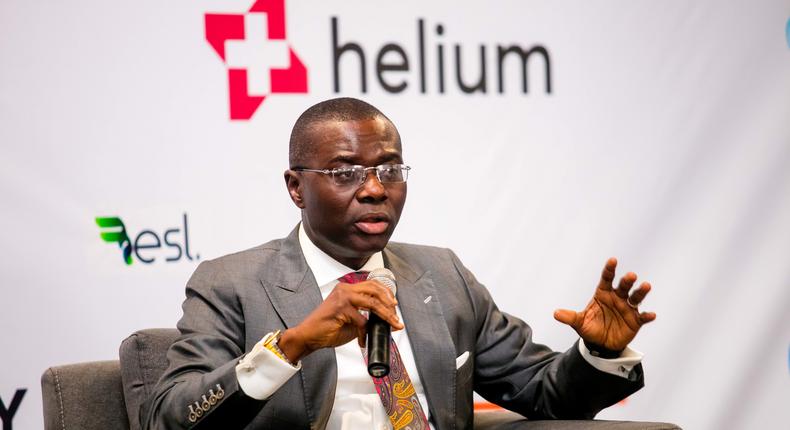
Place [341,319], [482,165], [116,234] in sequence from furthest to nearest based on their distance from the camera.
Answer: [482,165]
[116,234]
[341,319]

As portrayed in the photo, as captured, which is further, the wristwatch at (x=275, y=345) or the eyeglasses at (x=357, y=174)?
the eyeglasses at (x=357, y=174)

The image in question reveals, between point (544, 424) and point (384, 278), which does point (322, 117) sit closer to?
point (384, 278)

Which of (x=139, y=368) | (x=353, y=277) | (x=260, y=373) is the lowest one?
(x=139, y=368)

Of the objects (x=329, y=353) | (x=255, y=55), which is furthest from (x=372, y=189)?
(x=255, y=55)

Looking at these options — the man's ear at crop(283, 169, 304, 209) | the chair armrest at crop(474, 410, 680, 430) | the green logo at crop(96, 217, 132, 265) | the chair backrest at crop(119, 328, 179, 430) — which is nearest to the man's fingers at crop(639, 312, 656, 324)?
the chair armrest at crop(474, 410, 680, 430)

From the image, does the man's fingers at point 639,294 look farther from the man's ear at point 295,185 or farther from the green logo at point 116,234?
the green logo at point 116,234

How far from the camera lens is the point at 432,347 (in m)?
2.58

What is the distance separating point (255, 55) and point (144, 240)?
0.76 m

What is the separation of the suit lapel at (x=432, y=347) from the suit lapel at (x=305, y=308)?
25 centimetres

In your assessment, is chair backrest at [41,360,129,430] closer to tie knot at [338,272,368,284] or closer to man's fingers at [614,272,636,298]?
tie knot at [338,272,368,284]

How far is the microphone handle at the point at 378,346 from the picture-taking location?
1845 mm


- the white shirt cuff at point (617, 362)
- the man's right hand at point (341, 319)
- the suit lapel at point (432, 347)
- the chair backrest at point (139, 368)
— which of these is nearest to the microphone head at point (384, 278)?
the man's right hand at point (341, 319)

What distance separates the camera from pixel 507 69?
3.69 meters

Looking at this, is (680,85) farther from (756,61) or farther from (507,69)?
(507,69)
